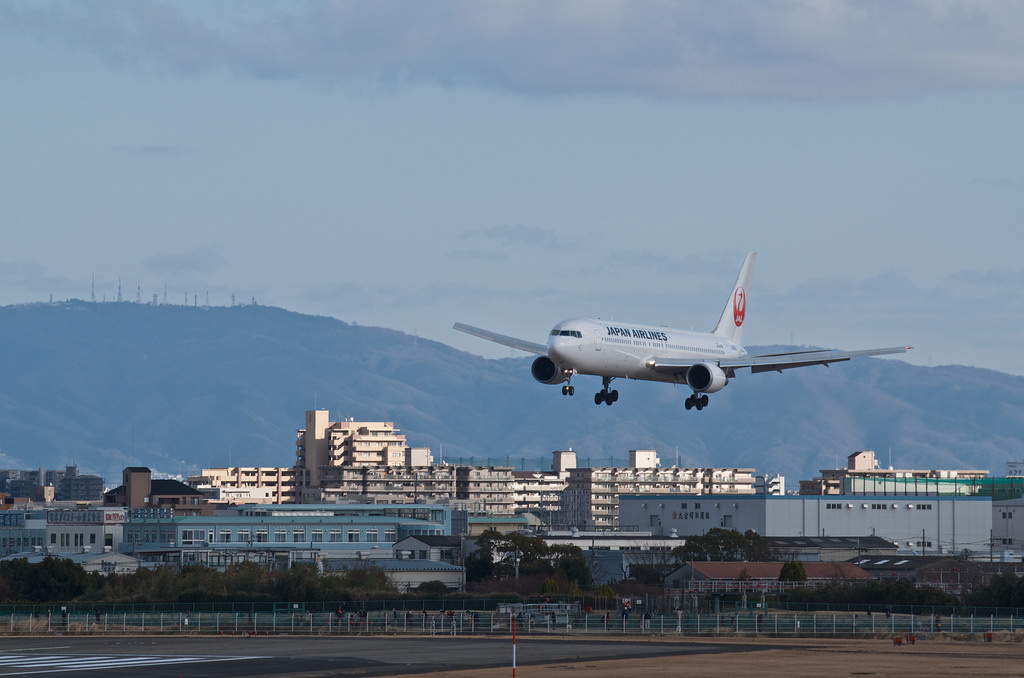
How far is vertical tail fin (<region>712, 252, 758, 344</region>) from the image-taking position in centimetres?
12388

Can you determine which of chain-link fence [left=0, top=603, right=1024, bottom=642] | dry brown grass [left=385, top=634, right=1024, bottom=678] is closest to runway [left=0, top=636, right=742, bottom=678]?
dry brown grass [left=385, top=634, right=1024, bottom=678]

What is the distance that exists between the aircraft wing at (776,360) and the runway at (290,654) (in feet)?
57.9

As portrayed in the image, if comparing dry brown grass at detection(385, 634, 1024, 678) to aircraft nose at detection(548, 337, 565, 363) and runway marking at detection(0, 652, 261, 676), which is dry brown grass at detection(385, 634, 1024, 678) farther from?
aircraft nose at detection(548, 337, 565, 363)

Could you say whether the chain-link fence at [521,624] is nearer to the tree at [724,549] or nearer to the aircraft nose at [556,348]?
the aircraft nose at [556,348]

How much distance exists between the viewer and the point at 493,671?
6912cm

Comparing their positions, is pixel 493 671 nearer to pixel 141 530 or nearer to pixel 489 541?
pixel 489 541

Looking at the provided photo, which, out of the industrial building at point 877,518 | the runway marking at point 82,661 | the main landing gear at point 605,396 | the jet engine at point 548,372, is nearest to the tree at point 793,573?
the main landing gear at point 605,396

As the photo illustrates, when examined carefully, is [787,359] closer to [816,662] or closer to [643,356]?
[643,356]

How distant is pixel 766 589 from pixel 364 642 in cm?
4690

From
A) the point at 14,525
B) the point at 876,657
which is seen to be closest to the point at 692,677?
the point at 876,657

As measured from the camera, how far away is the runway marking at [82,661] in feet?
229

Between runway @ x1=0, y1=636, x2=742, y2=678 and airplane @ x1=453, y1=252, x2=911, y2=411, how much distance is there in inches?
602

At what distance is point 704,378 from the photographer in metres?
98.9

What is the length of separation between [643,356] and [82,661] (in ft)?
123
